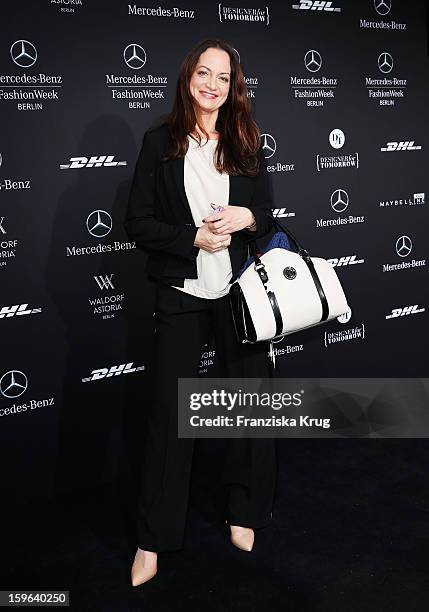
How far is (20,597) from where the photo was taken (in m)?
2.28

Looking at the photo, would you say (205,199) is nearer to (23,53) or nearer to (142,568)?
(23,53)

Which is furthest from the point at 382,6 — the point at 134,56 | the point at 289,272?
the point at 289,272

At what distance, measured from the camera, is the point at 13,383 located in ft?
9.24

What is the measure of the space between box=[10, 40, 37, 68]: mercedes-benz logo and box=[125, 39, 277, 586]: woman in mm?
794

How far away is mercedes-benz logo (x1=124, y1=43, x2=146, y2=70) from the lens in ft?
9.39

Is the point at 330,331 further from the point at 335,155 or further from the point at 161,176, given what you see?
the point at 161,176

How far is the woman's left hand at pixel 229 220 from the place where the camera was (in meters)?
2.13

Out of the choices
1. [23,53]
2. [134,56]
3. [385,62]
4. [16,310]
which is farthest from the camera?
[385,62]

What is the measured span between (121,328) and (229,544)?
3.52 feet

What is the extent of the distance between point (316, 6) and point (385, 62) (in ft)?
1.77

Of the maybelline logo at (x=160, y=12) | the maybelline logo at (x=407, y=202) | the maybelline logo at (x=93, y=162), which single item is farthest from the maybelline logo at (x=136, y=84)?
the maybelline logo at (x=407, y=202)

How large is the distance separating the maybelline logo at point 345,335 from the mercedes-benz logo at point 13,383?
1.73 meters

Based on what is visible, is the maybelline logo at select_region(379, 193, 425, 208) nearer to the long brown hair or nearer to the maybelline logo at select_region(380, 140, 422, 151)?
the maybelline logo at select_region(380, 140, 422, 151)

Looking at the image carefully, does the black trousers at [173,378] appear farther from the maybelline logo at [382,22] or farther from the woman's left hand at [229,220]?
the maybelline logo at [382,22]
